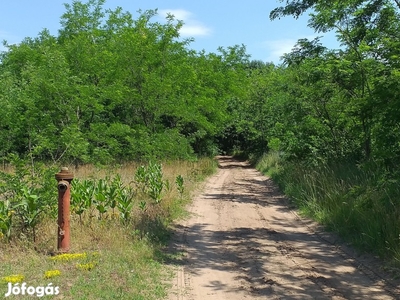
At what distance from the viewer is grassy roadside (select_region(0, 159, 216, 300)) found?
17.1ft

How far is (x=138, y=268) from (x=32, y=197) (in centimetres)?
206

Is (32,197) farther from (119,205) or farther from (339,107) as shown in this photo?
(339,107)

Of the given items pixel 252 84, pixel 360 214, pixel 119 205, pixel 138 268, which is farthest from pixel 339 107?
pixel 252 84

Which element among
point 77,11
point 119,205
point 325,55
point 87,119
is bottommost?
point 119,205

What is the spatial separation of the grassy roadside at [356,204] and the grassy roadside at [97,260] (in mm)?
3470

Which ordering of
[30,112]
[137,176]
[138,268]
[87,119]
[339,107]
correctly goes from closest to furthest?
[138,268] < [137,176] < [339,107] < [30,112] < [87,119]

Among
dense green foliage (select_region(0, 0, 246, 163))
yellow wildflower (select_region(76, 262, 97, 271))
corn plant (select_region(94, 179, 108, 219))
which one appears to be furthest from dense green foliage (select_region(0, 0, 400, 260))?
yellow wildflower (select_region(76, 262, 97, 271))

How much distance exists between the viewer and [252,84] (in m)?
35.1

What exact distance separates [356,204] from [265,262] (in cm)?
307

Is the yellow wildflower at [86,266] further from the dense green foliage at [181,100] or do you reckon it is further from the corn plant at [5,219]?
the dense green foliage at [181,100]

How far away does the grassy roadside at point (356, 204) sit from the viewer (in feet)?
23.5

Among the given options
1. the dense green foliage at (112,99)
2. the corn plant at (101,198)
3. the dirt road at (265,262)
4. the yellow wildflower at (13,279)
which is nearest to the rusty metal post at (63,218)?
the yellow wildflower at (13,279)

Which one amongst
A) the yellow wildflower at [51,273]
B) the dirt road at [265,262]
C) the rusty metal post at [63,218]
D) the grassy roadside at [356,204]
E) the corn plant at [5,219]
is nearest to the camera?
the yellow wildflower at [51,273]

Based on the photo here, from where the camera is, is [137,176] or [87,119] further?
[87,119]
